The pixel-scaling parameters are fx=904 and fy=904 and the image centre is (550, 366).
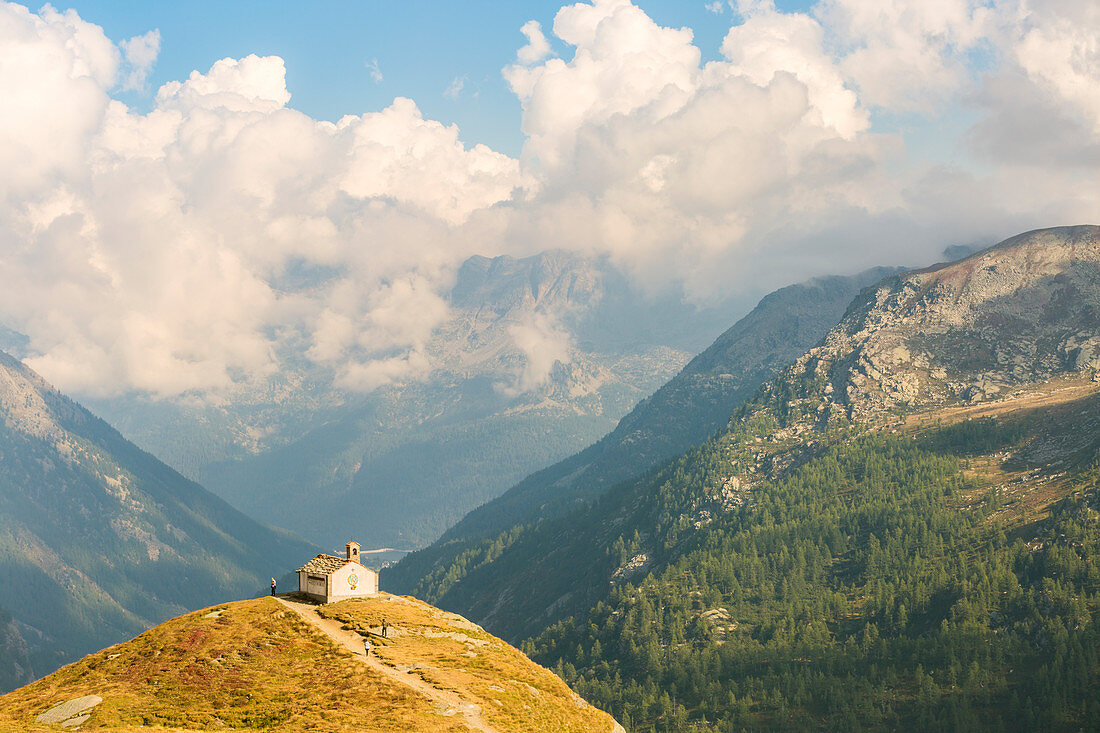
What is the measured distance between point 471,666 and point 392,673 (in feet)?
42.5

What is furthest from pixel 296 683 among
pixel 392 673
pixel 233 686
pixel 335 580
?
pixel 335 580

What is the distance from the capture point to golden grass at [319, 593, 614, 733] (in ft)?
339

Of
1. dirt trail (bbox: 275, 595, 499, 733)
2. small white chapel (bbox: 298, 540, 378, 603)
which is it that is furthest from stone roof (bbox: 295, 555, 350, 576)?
dirt trail (bbox: 275, 595, 499, 733)

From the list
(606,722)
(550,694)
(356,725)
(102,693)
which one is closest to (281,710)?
(356,725)

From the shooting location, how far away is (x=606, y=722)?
116 m

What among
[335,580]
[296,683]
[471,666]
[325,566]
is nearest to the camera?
[296,683]

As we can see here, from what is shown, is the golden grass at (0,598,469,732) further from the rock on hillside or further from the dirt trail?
the dirt trail

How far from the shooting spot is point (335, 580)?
419 ft

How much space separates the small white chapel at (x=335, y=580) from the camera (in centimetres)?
12756

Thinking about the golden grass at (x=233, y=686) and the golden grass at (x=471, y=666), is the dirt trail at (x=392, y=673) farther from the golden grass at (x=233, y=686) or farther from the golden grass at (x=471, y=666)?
the golden grass at (x=233, y=686)

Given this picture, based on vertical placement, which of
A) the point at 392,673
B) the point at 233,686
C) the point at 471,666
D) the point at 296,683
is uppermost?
the point at 233,686

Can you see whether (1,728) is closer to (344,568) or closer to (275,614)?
(275,614)

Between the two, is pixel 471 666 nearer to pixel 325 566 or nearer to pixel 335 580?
pixel 335 580

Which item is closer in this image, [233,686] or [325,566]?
[233,686]
